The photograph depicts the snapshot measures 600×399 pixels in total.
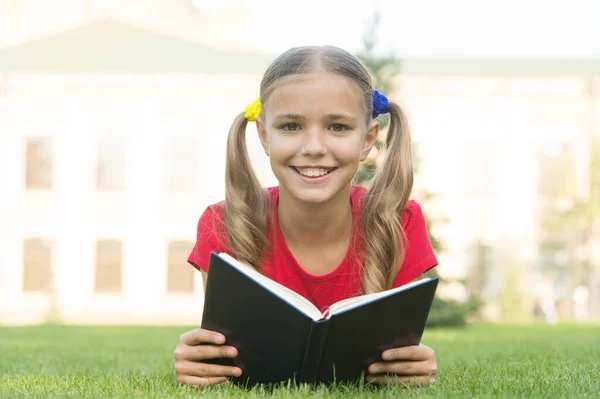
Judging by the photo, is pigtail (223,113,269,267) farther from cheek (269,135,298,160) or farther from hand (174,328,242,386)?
hand (174,328,242,386)

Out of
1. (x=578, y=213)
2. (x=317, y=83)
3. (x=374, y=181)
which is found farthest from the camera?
(x=578, y=213)

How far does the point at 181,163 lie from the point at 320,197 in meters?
24.7

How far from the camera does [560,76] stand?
1101 inches

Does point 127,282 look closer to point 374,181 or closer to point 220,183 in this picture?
point 220,183

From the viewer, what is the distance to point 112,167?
91.5 feet

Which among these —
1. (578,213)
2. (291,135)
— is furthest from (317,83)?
(578,213)

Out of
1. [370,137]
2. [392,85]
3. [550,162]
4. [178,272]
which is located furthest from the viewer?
[550,162]

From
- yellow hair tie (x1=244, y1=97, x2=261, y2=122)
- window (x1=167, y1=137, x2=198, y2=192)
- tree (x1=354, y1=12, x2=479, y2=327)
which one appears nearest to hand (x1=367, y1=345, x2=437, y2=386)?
yellow hair tie (x1=244, y1=97, x2=261, y2=122)

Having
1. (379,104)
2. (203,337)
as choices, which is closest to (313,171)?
(379,104)

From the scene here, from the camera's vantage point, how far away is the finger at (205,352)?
3.13m

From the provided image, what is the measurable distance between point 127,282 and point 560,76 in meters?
15.8

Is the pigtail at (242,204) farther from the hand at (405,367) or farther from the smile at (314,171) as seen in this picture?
the hand at (405,367)

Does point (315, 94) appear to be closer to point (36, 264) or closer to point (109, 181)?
point (109, 181)

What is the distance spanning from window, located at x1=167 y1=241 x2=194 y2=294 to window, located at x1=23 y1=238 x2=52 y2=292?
3943 millimetres
